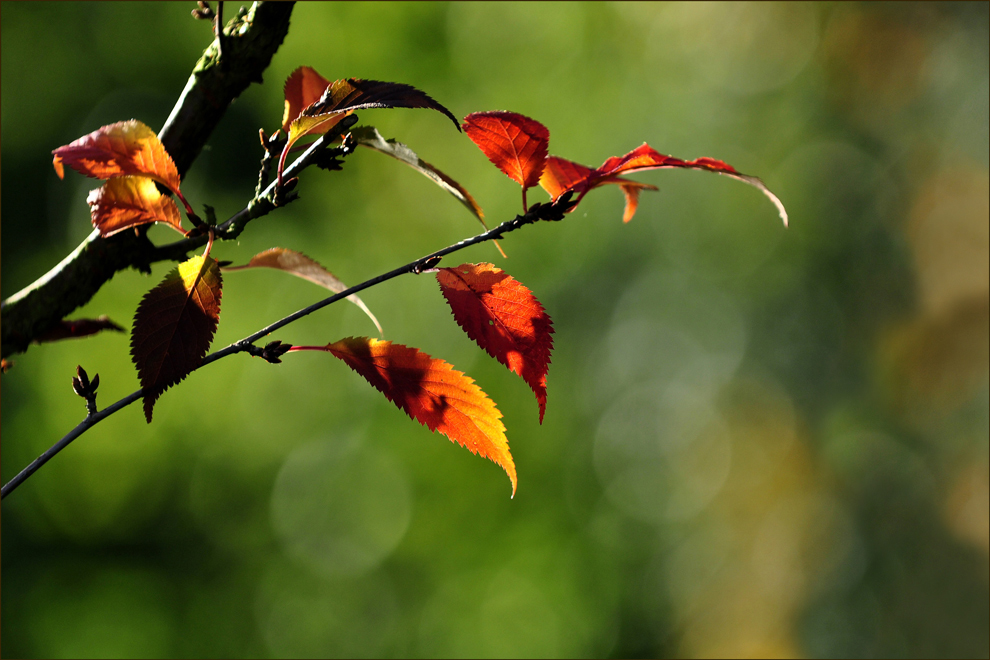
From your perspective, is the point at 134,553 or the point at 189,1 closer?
the point at 134,553

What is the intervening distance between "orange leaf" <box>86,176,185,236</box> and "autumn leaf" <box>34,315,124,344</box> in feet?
0.35

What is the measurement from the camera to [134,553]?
4902mm

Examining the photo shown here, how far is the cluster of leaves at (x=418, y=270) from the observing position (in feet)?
1.39

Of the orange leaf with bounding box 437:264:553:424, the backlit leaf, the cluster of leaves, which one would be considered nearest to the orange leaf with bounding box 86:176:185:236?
the cluster of leaves

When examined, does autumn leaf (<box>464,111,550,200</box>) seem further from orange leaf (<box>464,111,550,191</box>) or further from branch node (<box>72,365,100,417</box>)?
A: branch node (<box>72,365,100,417</box>)

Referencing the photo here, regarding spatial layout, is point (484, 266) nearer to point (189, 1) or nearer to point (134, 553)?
point (134, 553)

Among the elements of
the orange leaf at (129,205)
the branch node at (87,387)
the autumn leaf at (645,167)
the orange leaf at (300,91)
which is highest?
the orange leaf at (300,91)

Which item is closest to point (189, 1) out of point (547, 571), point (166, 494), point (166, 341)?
point (166, 494)

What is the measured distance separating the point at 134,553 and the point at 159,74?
396 centimetres

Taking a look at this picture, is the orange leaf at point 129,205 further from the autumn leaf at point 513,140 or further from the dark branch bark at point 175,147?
the autumn leaf at point 513,140

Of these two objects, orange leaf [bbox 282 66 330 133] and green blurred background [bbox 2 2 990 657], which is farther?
green blurred background [bbox 2 2 990 657]

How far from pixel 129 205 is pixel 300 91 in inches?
6.5

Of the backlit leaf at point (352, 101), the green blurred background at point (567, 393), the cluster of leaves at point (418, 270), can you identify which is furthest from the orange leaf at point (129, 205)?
the green blurred background at point (567, 393)

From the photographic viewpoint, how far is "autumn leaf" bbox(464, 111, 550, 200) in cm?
48
